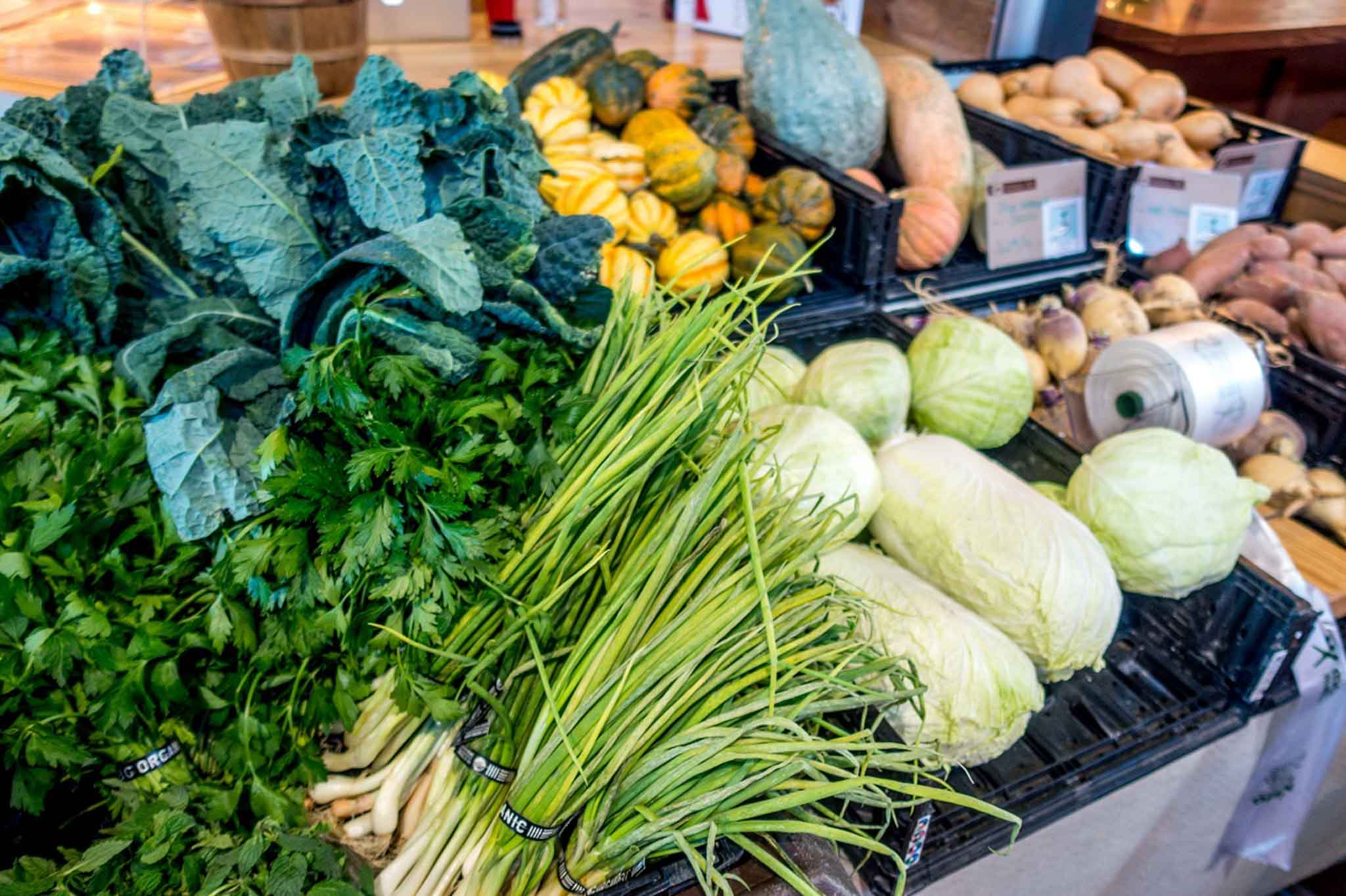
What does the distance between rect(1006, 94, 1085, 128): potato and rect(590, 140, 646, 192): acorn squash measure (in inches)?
56.3

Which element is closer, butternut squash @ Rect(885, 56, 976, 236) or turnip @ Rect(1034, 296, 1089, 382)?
turnip @ Rect(1034, 296, 1089, 382)

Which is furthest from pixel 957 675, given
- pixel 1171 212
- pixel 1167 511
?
pixel 1171 212

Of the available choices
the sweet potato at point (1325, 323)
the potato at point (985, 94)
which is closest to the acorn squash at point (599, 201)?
the potato at point (985, 94)

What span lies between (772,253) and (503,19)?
7.94ft

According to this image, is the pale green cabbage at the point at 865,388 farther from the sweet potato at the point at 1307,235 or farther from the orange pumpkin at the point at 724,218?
the sweet potato at the point at 1307,235

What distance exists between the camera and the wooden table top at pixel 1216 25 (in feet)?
11.8

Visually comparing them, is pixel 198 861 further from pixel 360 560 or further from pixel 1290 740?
pixel 1290 740

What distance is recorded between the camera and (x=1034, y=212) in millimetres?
2422

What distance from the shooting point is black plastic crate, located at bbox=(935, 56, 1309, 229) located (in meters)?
2.46

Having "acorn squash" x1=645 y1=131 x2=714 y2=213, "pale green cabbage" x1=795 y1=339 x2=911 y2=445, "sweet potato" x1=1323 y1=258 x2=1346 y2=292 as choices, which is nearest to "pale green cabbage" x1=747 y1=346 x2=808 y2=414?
"pale green cabbage" x1=795 y1=339 x2=911 y2=445

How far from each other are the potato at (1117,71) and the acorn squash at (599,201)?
6.52 ft

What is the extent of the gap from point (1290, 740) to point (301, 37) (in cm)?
297

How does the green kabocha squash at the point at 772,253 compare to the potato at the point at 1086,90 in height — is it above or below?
below

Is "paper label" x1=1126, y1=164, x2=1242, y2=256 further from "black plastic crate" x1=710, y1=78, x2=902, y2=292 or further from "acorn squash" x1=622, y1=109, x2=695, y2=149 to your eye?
"acorn squash" x1=622, y1=109, x2=695, y2=149
